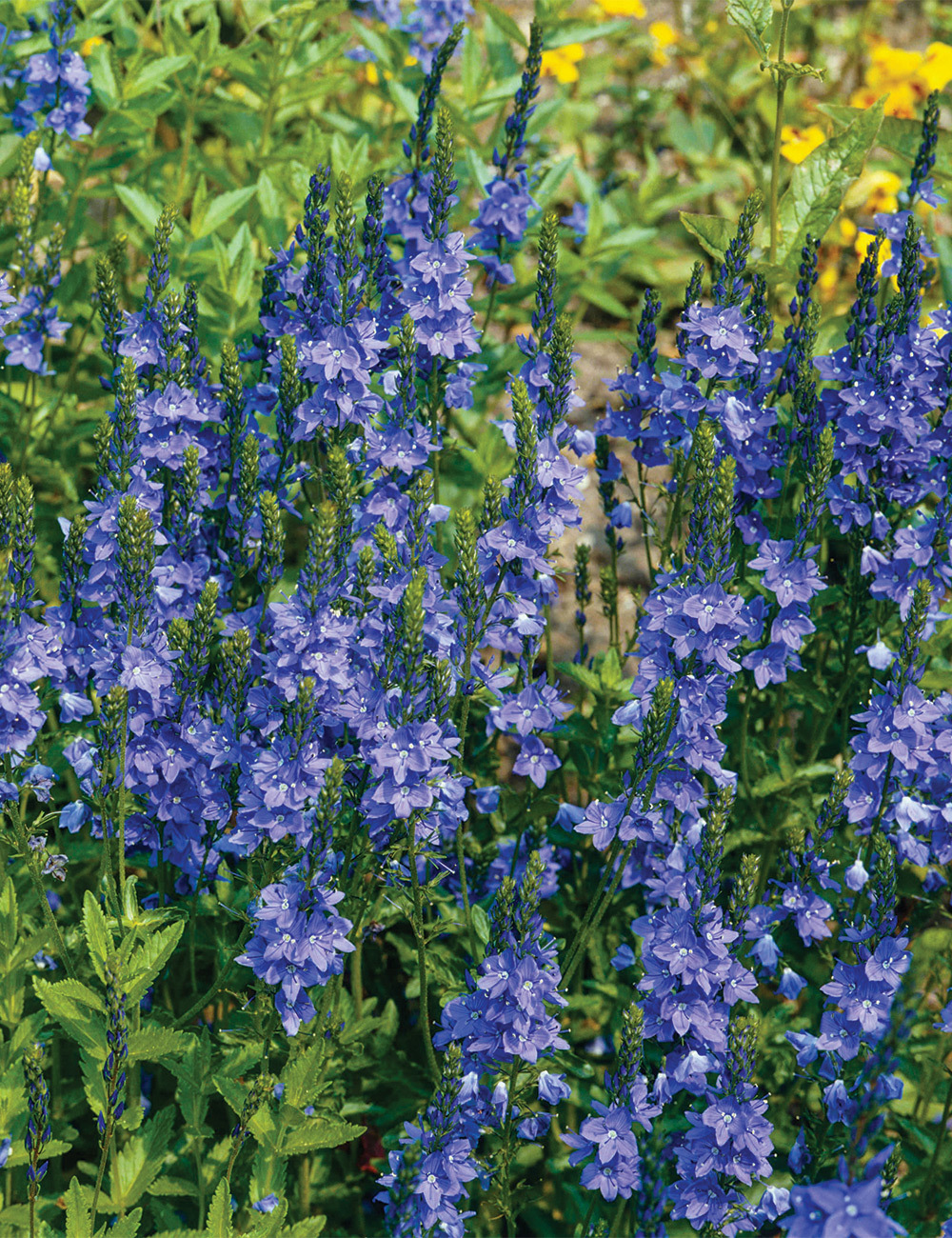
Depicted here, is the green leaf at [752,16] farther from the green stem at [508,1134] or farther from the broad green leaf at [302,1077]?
the broad green leaf at [302,1077]

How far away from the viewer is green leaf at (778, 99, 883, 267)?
414 cm

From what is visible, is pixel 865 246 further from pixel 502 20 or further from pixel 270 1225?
pixel 270 1225

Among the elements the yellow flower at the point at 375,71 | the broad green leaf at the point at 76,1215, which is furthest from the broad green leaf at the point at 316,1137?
the yellow flower at the point at 375,71

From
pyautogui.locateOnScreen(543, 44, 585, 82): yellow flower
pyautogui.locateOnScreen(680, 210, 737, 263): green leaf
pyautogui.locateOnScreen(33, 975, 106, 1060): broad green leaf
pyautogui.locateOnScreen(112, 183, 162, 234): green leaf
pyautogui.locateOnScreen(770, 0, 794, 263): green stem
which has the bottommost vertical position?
pyautogui.locateOnScreen(33, 975, 106, 1060): broad green leaf

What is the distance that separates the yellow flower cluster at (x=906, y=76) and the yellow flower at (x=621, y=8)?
1409 mm

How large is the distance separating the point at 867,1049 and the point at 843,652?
1152mm

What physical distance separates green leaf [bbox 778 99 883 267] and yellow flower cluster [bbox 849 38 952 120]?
306cm

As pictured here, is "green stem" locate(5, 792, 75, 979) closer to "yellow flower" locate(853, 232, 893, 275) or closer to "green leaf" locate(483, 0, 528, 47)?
"yellow flower" locate(853, 232, 893, 275)

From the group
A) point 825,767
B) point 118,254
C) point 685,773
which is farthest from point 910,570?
point 118,254

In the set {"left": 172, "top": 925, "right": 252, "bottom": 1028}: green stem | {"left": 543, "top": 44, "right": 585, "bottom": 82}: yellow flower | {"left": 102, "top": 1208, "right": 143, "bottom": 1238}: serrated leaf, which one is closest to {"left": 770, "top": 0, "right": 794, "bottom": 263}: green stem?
{"left": 172, "top": 925, "right": 252, "bottom": 1028}: green stem

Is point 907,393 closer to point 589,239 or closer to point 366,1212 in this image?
point 589,239

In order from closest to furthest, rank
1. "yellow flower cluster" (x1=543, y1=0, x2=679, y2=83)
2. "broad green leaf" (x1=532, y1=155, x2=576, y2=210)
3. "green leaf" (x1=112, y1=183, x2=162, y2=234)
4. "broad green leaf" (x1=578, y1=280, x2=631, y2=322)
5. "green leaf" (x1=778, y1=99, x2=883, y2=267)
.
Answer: "green leaf" (x1=778, y1=99, x2=883, y2=267) < "green leaf" (x1=112, y1=183, x2=162, y2=234) < "broad green leaf" (x1=532, y1=155, x2=576, y2=210) < "broad green leaf" (x1=578, y1=280, x2=631, y2=322) < "yellow flower cluster" (x1=543, y1=0, x2=679, y2=83)

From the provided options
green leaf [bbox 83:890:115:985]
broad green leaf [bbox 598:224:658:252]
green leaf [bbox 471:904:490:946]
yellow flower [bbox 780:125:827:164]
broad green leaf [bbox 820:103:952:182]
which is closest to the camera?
green leaf [bbox 83:890:115:985]

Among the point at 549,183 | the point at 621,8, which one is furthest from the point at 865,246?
the point at 621,8
